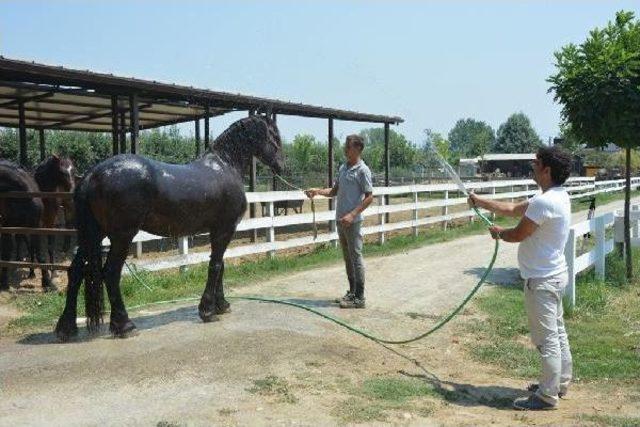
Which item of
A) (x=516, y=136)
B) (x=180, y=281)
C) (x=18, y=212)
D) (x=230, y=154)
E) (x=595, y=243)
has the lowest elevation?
(x=180, y=281)

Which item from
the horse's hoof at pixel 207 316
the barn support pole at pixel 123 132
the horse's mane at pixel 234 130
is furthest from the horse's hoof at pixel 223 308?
the barn support pole at pixel 123 132

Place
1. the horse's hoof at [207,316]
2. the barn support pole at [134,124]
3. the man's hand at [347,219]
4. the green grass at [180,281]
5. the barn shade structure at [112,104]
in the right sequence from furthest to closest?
1. the barn support pole at [134,124]
2. the barn shade structure at [112,104]
3. the green grass at [180,281]
4. the man's hand at [347,219]
5. the horse's hoof at [207,316]

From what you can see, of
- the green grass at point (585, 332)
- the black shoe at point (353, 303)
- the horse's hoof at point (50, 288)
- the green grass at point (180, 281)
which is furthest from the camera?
the horse's hoof at point (50, 288)

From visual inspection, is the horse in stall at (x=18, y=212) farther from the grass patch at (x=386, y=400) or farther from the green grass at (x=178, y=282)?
the grass patch at (x=386, y=400)

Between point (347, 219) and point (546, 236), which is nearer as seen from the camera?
point (546, 236)

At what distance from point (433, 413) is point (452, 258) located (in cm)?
734

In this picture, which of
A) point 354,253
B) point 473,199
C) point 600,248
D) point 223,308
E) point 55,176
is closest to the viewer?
point 473,199

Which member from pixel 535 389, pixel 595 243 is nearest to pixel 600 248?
pixel 595 243

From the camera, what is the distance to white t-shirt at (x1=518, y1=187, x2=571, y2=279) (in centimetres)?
427

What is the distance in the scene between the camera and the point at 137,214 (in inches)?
203

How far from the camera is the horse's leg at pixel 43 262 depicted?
26.3 ft

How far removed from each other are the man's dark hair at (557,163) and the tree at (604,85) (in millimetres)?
4746

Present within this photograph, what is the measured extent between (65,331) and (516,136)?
280 feet

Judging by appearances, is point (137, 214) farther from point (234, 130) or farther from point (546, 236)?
point (546, 236)
